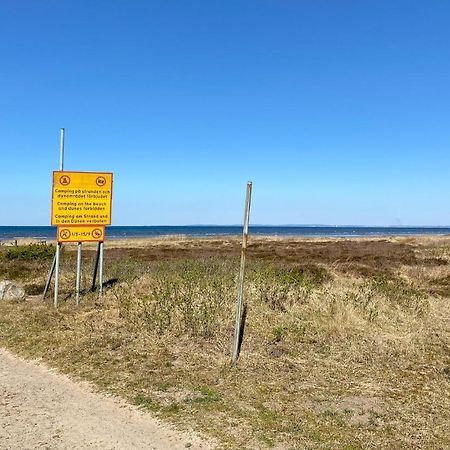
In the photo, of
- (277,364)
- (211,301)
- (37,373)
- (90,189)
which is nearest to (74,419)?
(37,373)

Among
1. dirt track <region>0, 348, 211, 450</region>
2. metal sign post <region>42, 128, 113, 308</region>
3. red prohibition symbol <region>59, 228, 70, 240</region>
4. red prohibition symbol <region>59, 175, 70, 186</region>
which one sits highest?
red prohibition symbol <region>59, 175, 70, 186</region>

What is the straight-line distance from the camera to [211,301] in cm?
1139

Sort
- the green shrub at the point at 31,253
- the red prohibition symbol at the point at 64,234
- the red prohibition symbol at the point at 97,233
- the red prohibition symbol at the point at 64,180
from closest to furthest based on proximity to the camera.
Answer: the red prohibition symbol at the point at 64,180 → the red prohibition symbol at the point at 64,234 → the red prohibition symbol at the point at 97,233 → the green shrub at the point at 31,253

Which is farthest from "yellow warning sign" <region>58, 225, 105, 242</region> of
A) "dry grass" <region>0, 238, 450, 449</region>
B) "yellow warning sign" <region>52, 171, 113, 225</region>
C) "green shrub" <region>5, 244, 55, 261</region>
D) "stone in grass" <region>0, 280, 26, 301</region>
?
"green shrub" <region>5, 244, 55, 261</region>

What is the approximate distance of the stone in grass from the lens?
1353 cm

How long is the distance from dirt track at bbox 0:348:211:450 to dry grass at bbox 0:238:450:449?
0.34 metres

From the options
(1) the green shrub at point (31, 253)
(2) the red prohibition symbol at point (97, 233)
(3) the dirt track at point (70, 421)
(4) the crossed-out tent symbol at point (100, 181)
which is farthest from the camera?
(1) the green shrub at point (31, 253)

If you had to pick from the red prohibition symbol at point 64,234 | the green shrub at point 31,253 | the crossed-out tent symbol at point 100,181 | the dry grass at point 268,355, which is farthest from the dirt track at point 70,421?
the green shrub at point 31,253

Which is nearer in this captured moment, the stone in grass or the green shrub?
the stone in grass

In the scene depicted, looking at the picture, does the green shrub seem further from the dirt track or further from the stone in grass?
the dirt track

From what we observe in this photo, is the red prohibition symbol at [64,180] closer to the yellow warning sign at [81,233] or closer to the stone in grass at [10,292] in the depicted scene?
the yellow warning sign at [81,233]

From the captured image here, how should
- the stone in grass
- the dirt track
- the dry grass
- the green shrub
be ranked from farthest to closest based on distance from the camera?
1. the green shrub
2. the stone in grass
3. the dry grass
4. the dirt track

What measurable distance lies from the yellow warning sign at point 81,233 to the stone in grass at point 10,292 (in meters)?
2.66

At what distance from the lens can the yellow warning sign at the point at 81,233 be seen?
12.5 metres
